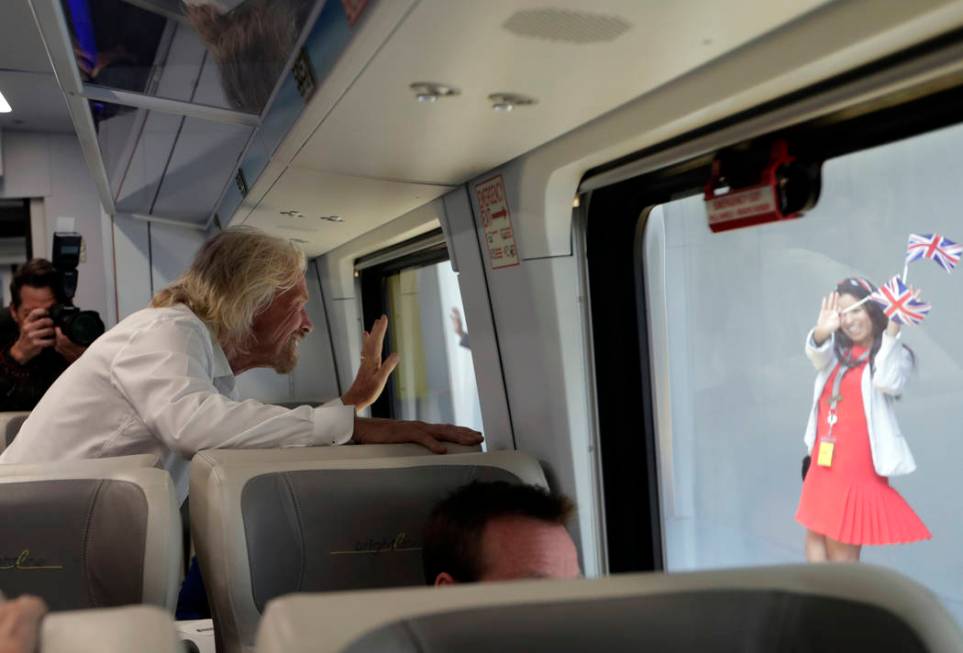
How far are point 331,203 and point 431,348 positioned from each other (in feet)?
4.82

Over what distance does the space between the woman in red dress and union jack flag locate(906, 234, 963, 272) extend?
13 cm

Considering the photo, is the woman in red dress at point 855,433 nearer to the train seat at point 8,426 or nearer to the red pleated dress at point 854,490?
the red pleated dress at point 854,490

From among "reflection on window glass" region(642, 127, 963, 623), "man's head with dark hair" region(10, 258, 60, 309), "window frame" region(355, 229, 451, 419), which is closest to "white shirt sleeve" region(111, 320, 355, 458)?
"reflection on window glass" region(642, 127, 963, 623)

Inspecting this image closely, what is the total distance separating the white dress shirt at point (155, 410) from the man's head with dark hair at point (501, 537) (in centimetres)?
100

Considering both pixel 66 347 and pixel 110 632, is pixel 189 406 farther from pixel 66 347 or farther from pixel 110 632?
pixel 66 347

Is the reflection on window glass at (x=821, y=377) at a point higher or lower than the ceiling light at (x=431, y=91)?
lower

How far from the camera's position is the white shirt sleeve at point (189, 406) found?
2338 millimetres

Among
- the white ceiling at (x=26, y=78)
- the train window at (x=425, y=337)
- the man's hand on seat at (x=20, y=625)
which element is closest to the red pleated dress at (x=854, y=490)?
the man's hand on seat at (x=20, y=625)

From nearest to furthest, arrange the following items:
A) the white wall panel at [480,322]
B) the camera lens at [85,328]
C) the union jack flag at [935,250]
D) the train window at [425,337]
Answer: the union jack flag at [935,250] → the white wall panel at [480,322] → the camera lens at [85,328] → the train window at [425,337]

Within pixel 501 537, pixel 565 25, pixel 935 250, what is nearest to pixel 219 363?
pixel 501 537

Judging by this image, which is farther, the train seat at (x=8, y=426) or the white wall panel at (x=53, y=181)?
the white wall panel at (x=53, y=181)

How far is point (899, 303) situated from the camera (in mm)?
1839

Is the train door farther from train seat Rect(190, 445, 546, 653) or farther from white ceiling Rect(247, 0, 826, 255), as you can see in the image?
train seat Rect(190, 445, 546, 653)

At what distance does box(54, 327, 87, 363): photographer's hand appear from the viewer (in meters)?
4.15
